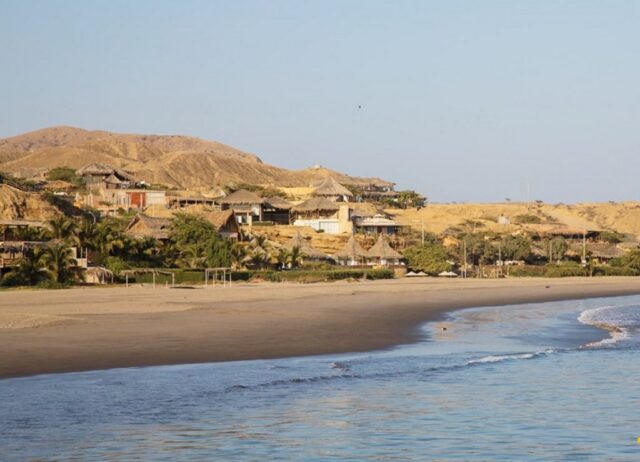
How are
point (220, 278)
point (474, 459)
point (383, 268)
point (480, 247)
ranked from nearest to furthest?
point (474, 459), point (220, 278), point (383, 268), point (480, 247)

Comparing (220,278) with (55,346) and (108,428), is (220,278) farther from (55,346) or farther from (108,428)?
(108,428)

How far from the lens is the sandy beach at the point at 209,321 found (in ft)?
71.9

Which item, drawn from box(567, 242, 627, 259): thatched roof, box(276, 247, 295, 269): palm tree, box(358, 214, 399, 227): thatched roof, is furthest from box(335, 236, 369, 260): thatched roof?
box(567, 242, 627, 259): thatched roof

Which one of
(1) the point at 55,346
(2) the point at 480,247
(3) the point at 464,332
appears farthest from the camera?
(2) the point at 480,247

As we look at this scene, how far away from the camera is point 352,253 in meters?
69.0

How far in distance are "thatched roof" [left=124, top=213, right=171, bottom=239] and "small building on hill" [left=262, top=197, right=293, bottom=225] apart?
26181 mm

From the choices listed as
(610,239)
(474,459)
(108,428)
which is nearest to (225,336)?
(108,428)

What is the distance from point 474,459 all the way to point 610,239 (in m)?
86.5

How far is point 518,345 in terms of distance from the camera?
2631 cm

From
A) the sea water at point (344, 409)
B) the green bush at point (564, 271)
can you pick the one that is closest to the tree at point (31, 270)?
the sea water at point (344, 409)

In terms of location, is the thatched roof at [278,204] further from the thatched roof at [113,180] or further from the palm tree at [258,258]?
the palm tree at [258,258]

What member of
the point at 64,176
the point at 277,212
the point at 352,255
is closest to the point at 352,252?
the point at 352,255

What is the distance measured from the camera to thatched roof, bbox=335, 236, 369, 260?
226ft

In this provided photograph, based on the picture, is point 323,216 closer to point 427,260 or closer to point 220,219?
point 220,219
